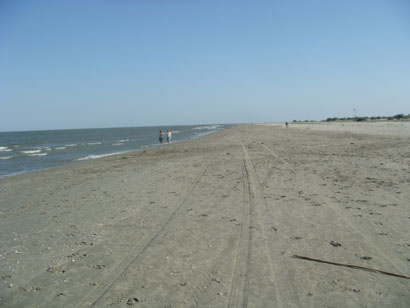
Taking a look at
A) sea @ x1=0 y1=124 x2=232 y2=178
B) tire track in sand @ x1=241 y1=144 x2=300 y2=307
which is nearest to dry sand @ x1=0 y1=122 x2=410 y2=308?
tire track in sand @ x1=241 y1=144 x2=300 y2=307

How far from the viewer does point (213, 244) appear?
5.02 meters

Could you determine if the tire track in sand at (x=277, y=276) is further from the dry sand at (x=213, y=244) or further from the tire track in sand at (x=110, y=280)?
the tire track in sand at (x=110, y=280)

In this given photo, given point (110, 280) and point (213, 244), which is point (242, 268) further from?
point (110, 280)

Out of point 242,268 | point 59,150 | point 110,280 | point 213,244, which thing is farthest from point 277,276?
point 59,150

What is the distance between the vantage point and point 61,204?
8.43 m

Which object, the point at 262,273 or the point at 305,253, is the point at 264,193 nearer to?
the point at 305,253

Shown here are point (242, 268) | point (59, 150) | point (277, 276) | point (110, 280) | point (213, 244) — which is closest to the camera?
point (277, 276)

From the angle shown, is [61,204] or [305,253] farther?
[61,204]

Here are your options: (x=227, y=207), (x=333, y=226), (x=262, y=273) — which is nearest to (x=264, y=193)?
(x=227, y=207)

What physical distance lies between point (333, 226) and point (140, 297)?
384cm

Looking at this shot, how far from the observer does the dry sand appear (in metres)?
3.62

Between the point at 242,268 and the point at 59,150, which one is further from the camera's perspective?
the point at 59,150

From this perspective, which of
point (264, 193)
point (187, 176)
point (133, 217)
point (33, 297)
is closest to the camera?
point (33, 297)

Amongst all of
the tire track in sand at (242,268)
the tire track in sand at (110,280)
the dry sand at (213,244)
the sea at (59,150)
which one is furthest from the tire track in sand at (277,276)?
the sea at (59,150)
